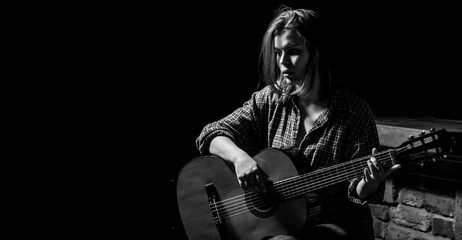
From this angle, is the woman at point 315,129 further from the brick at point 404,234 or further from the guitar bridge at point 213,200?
the brick at point 404,234

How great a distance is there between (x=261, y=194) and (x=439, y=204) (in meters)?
1.03

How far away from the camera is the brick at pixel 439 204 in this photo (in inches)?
99.6

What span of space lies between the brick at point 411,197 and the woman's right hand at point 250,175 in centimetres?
102

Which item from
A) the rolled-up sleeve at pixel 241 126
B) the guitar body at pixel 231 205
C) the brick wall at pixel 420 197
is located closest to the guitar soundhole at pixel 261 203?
the guitar body at pixel 231 205

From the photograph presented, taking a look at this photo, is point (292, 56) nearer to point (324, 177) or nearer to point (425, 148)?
point (324, 177)

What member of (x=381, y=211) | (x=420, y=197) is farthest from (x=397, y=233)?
(x=420, y=197)

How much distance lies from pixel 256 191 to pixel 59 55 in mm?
1320

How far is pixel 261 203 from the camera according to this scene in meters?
2.14

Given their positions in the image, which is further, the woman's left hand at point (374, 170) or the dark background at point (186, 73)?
the dark background at point (186, 73)

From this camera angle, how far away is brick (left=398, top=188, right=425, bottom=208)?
2678mm

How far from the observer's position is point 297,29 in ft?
6.95

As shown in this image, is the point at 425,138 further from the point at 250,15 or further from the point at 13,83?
the point at 13,83

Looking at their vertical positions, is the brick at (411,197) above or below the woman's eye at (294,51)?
below

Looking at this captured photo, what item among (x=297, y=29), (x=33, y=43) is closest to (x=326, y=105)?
(x=297, y=29)
